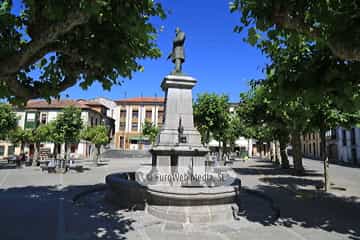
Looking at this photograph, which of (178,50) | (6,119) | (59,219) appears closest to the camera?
(59,219)

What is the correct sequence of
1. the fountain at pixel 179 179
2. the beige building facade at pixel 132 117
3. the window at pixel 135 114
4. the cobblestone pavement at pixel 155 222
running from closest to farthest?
the cobblestone pavement at pixel 155 222 < the fountain at pixel 179 179 < the beige building facade at pixel 132 117 < the window at pixel 135 114

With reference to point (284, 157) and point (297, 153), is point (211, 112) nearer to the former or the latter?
point (297, 153)

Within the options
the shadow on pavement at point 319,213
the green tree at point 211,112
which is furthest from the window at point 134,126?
the shadow on pavement at point 319,213

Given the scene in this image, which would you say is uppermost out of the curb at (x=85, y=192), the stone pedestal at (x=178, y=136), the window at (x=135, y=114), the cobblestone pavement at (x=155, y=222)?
the window at (x=135, y=114)

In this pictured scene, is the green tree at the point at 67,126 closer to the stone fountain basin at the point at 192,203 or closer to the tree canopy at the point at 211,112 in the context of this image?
the tree canopy at the point at 211,112

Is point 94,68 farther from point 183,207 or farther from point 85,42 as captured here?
point 183,207

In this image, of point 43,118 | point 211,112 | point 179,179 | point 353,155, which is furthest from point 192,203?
point 43,118

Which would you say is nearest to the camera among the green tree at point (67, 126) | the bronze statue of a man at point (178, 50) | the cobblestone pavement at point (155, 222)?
the cobblestone pavement at point (155, 222)

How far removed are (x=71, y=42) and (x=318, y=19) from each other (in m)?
4.76

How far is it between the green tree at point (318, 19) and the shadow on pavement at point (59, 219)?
4.99m

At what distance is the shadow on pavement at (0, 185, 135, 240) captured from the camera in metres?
4.81

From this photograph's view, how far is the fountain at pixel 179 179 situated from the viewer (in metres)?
5.50

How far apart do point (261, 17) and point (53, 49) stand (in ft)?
12.9

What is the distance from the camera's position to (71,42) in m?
4.73
